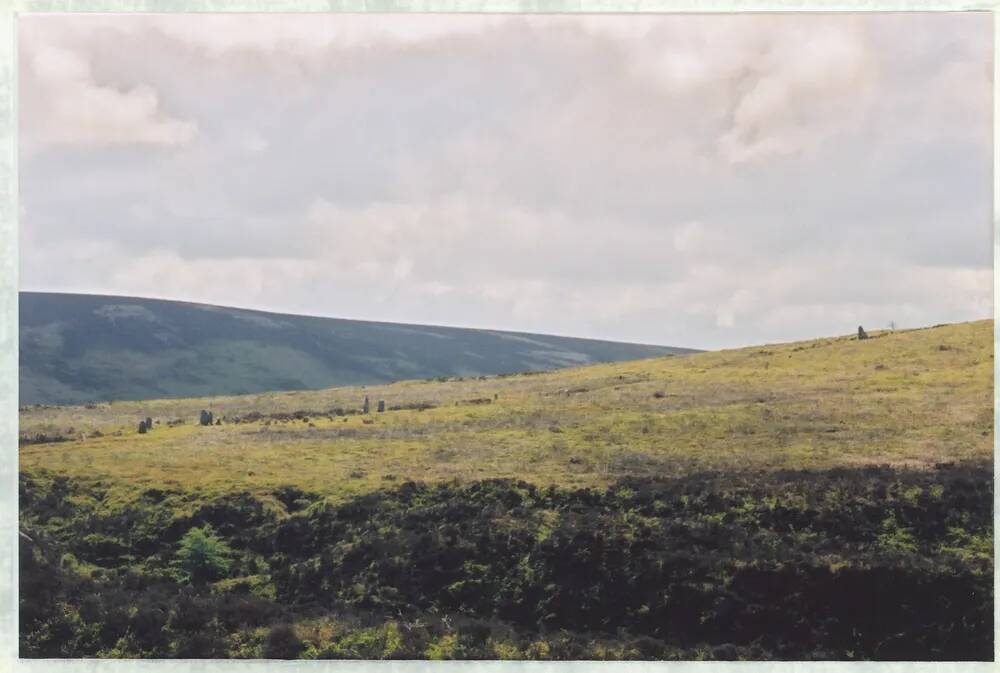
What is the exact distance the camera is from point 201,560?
109 ft

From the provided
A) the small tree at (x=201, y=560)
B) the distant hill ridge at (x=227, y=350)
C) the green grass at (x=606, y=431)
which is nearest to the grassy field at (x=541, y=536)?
the small tree at (x=201, y=560)

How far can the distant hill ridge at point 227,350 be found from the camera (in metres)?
113

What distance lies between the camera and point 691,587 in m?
30.0

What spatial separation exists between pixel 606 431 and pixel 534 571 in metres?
13.7

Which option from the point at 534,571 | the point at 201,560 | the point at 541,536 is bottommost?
the point at 201,560

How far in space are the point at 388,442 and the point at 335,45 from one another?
17.0 meters

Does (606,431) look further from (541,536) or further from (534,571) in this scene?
(534,571)

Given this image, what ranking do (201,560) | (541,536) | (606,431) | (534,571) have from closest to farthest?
(534,571)
(541,536)
(201,560)
(606,431)

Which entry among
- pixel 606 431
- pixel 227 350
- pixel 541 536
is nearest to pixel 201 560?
pixel 541 536

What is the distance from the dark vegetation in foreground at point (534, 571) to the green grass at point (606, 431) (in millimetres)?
1969

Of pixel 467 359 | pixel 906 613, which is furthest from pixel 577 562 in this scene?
pixel 467 359

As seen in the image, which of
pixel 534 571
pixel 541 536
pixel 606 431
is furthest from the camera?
pixel 606 431

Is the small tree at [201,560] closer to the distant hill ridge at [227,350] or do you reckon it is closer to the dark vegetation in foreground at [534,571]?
the dark vegetation in foreground at [534,571]

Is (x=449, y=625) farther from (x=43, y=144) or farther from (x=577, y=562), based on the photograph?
(x=43, y=144)
